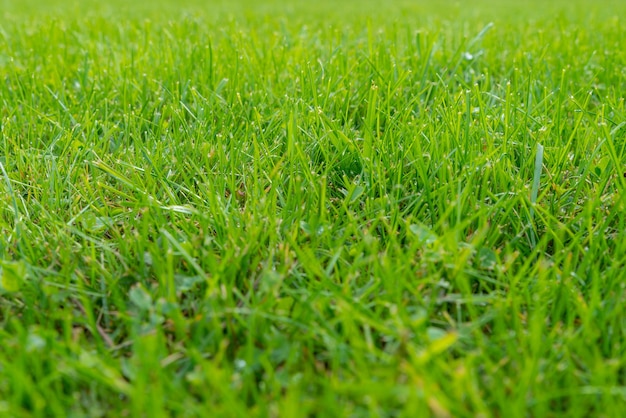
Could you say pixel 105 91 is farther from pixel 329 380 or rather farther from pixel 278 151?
pixel 329 380

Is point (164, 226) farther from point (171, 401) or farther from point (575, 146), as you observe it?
point (575, 146)

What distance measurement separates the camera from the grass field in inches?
47.3

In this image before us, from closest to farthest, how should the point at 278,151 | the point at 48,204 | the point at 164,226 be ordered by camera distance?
1. the point at 164,226
2. the point at 48,204
3. the point at 278,151

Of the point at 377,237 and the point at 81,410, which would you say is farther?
the point at 377,237

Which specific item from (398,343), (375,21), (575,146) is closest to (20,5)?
(375,21)

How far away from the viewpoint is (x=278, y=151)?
6.93ft

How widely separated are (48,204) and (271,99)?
1.02 meters

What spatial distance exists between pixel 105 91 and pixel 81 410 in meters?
1.79

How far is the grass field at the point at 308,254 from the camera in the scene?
1201 mm

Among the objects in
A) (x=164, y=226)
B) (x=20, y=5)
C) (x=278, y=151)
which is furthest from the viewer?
(x=20, y=5)

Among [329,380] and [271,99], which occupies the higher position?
[271,99]

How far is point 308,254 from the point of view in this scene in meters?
1.49

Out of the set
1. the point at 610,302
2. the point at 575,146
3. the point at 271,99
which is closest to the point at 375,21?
the point at 271,99

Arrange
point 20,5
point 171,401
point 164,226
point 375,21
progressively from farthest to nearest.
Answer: point 20,5 < point 375,21 < point 164,226 < point 171,401
